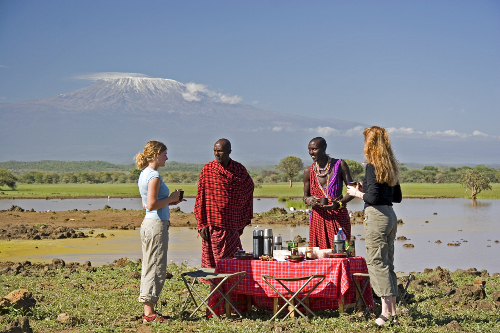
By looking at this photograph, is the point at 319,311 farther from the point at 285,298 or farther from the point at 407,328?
the point at 407,328

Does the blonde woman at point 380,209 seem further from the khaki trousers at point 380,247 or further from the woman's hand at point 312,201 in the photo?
the woman's hand at point 312,201

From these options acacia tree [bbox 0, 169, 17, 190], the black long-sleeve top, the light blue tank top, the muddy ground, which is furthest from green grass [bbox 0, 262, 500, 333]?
acacia tree [bbox 0, 169, 17, 190]

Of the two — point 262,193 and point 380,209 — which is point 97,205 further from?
point 380,209

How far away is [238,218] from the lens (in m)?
7.13

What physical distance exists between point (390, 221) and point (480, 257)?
9311mm

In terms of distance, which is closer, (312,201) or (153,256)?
(153,256)

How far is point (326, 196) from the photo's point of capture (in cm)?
712

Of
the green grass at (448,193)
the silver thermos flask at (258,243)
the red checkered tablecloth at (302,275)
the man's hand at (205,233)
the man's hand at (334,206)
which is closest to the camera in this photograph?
the red checkered tablecloth at (302,275)

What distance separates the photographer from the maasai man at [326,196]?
7035 millimetres

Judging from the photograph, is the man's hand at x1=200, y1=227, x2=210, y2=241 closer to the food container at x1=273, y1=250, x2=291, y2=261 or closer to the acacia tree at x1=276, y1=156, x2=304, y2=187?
the food container at x1=273, y1=250, x2=291, y2=261

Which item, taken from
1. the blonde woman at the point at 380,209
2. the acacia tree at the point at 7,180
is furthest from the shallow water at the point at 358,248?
the acacia tree at the point at 7,180

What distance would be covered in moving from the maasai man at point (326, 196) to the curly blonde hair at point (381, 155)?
1.31 meters

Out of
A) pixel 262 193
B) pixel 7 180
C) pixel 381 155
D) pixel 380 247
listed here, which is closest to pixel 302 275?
pixel 380 247

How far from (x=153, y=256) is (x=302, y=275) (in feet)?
5.27
